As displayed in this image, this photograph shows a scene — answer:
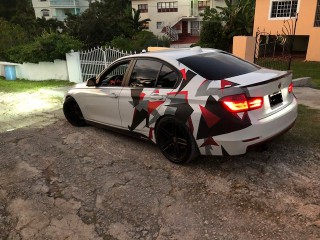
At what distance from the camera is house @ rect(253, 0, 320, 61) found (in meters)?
18.7

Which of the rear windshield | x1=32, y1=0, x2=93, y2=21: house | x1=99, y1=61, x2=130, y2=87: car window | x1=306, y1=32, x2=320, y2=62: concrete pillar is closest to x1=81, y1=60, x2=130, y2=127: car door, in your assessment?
x1=99, y1=61, x2=130, y2=87: car window

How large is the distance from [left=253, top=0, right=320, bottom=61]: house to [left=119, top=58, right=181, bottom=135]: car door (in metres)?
16.5

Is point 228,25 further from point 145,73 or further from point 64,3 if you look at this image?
point 64,3

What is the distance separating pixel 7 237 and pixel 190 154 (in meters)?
2.39

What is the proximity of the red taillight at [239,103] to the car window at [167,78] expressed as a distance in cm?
91

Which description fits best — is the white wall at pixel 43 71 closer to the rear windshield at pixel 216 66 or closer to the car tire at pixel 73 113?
the car tire at pixel 73 113

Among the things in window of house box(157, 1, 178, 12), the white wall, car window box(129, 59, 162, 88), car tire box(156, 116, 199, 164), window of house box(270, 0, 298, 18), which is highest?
window of house box(157, 1, 178, 12)

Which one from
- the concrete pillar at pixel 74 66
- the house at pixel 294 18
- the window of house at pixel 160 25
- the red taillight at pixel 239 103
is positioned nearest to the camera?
the red taillight at pixel 239 103

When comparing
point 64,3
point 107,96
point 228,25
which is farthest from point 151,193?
point 64,3

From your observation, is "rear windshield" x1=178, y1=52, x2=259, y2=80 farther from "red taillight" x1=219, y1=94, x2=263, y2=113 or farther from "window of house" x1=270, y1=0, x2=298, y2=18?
"window of house" x1=270, y1=0, x2=298, y2=18

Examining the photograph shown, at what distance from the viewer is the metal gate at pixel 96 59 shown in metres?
10.8

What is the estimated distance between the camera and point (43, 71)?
14.0 meters

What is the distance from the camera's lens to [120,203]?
11.9 feet

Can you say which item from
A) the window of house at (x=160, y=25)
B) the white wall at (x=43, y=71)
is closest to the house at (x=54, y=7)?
the window of house at (x=160, y=25)
